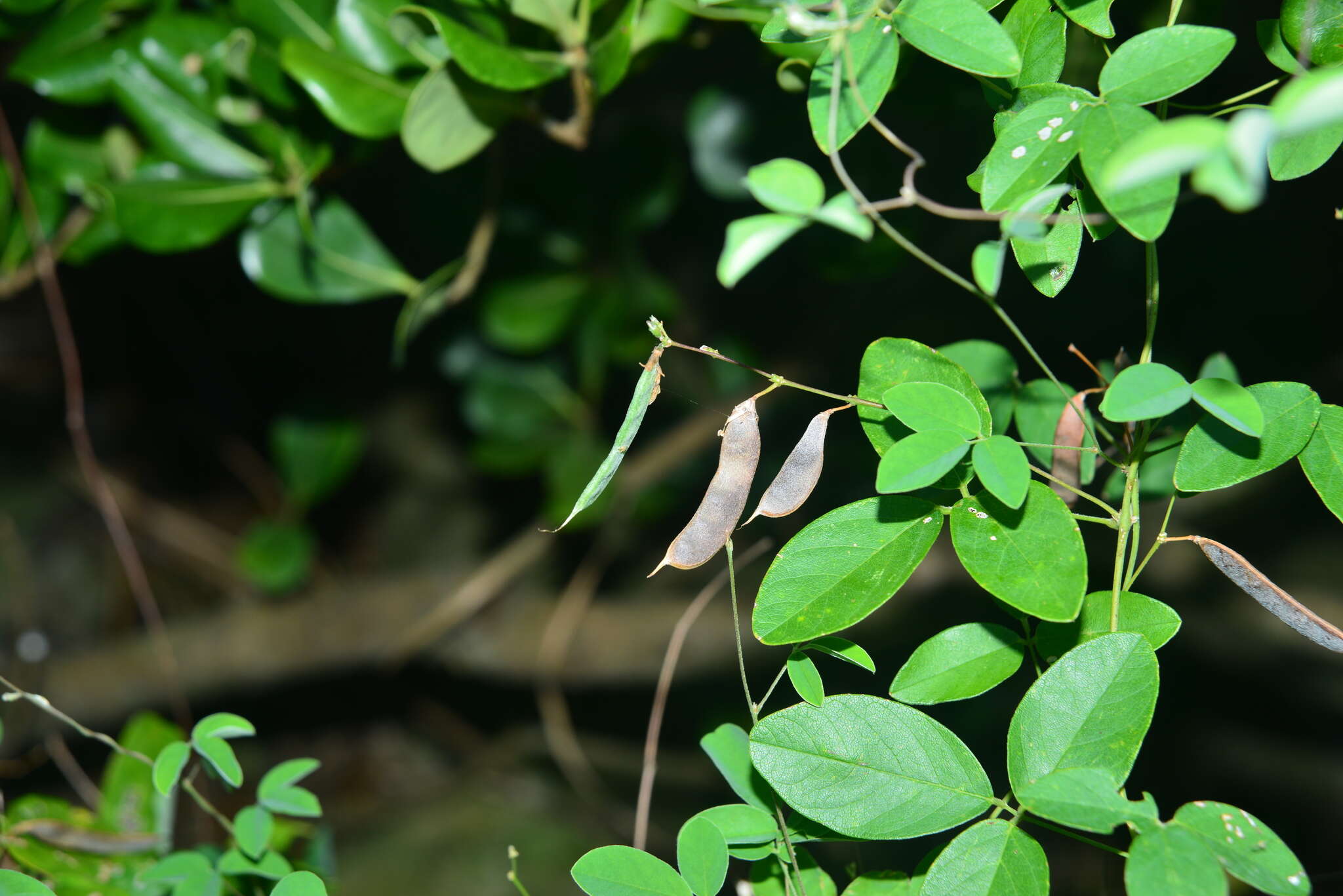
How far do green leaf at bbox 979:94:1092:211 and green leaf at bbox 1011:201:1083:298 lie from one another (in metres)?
0.03

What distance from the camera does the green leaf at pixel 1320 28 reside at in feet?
1.26

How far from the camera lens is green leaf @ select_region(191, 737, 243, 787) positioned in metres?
0.48

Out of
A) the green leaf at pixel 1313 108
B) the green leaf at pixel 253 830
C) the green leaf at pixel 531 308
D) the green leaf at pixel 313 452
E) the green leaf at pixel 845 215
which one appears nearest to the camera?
the green leaf at pixel 1313 108

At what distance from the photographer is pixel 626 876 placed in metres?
0.41

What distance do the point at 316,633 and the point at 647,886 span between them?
1149 mm

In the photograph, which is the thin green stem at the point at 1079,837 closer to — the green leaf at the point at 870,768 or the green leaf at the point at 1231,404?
the green leaf at the point at 870,768

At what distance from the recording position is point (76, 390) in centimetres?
79

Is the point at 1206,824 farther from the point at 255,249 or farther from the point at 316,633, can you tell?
the point at 316,633

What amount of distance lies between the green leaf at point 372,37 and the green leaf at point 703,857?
1.86 ft

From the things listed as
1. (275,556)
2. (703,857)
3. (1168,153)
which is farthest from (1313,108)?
(275,556)

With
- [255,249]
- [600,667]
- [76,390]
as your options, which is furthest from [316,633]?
[255,249]

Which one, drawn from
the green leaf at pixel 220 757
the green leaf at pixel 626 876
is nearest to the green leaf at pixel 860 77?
the green leaf at pixel 626 876

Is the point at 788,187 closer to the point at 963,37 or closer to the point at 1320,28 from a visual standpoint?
the point at 963,37

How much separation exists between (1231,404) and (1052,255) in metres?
0.10
